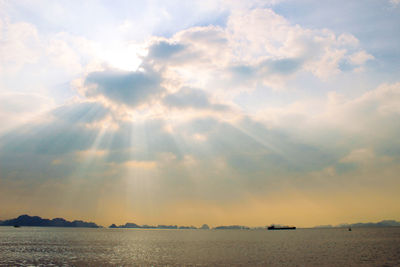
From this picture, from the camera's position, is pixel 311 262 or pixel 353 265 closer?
pixel 353 265

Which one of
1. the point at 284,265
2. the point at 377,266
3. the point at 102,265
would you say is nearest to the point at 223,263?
the point at 284,265

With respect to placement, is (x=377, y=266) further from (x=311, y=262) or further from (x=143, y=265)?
(x=143, y=265)

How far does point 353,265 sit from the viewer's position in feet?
236

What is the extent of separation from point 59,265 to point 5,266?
439 inches

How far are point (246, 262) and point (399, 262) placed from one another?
127 ft

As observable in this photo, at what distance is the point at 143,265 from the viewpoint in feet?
240

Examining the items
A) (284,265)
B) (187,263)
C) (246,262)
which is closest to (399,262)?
(284,265)

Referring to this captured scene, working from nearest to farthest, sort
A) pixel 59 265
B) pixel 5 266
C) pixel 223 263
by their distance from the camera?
pixel 5 266
pixel 59 265
pixel 223 263

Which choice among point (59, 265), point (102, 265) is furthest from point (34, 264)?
point (102, 265)

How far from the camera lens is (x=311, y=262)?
3012 inches

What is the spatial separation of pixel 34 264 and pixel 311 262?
69569mm

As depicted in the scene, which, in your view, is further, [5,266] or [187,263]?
[187,263]

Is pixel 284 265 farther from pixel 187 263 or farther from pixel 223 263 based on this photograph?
pixel 187 263

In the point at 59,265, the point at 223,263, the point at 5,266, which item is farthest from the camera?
the point at 223,263
